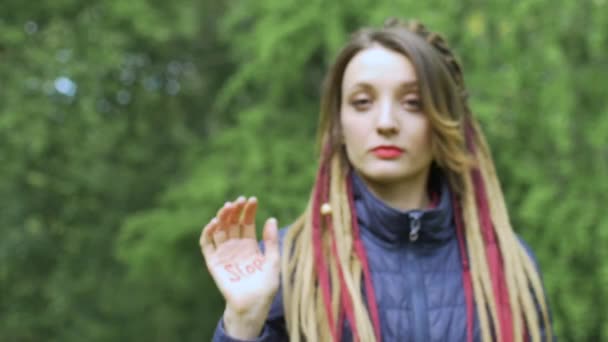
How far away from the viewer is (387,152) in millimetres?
1774

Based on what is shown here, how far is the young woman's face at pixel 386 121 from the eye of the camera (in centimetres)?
178

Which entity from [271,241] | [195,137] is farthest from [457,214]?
[195,137]

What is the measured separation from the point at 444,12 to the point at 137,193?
7.51 ft

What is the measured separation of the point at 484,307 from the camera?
1702 millimetres

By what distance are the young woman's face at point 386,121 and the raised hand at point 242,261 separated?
30 centimetres

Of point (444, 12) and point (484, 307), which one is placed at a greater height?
point (444, 12)

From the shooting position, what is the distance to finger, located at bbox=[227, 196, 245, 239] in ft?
5.29

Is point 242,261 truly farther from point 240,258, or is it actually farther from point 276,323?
point 276,323

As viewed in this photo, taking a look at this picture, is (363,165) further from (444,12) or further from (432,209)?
(444,12)

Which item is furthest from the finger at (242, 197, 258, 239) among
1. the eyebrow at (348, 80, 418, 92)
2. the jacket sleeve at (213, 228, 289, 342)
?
the eyebrow at (348, 80, 418, 92)

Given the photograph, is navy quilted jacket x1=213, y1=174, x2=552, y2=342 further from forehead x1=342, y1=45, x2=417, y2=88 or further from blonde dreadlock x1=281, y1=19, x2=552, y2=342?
forehead x1=342, y1=45, x2=417, y2=88

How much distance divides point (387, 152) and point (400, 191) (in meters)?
0.13

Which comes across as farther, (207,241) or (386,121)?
(386,121)

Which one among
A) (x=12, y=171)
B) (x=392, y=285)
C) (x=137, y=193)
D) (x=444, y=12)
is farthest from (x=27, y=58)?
(x=392, y=285)
